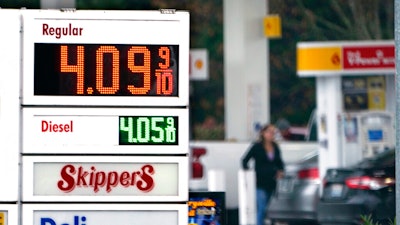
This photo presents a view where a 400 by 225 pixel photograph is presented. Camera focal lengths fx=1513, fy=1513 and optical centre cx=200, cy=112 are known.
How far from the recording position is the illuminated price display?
11.6 metres

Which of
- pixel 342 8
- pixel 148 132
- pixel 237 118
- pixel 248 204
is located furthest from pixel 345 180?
pixel 342 8

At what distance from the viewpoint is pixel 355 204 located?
2006cm

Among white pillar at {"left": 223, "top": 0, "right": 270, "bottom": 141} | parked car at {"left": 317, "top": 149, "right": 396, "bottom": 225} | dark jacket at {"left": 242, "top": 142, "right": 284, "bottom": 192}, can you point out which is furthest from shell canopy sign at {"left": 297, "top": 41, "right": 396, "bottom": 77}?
white pillar at {"left": 223, "top": 0, "right": 270, "bottom": 141}

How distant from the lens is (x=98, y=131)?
11594 millimetres

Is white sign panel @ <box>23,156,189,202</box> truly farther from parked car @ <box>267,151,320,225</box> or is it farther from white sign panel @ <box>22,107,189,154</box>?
parked car @ <box>267,151,320,225</box>

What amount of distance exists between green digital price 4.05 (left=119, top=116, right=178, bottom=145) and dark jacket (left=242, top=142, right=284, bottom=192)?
38.9ft

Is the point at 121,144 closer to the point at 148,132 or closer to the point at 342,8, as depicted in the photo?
the point at 148,132

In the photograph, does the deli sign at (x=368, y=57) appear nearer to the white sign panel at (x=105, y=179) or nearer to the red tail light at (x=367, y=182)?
the red tail light at (x=367, y=182)

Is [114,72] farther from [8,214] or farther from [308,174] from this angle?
[308,174]

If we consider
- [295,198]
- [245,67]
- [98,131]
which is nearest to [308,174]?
[295,198]

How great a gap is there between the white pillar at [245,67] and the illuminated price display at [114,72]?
2166cm

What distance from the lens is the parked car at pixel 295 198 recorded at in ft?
76.6

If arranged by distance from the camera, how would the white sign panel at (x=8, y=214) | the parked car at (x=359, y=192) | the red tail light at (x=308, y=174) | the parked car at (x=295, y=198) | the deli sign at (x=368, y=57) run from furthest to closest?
the deli sign at (x=368, y=57)
the red tail light at (x=308, y=174)
the parked car at (x=295, y=198)
the parked car at (x=359, y=192)
the white sign panel at (x=8, y=214)

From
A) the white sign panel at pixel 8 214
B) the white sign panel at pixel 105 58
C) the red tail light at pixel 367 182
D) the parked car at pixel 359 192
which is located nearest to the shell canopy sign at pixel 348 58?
the parked car at pixel 359 192
